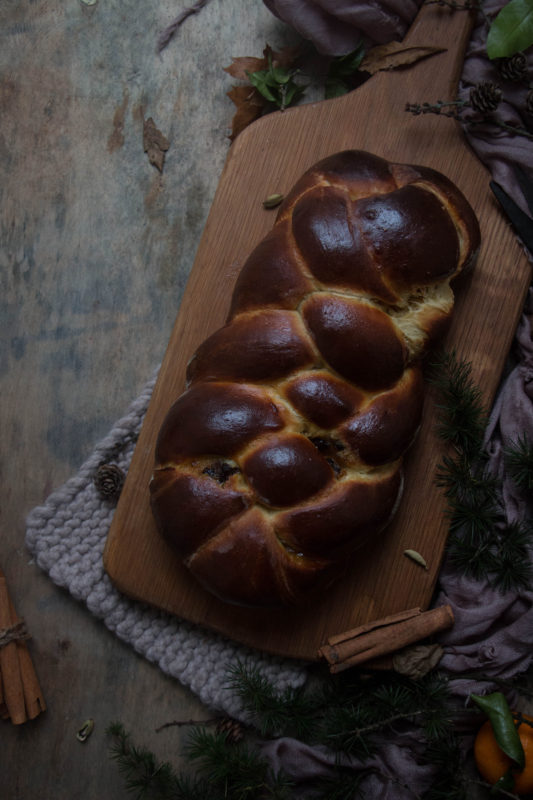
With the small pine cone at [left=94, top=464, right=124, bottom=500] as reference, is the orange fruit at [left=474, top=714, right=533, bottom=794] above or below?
below

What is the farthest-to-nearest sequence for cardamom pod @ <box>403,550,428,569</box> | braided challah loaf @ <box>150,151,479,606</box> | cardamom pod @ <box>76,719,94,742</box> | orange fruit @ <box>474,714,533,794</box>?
cardamom pod @ <box>76,719,94,742</box> < cardamom pod @ <box>403,550,428,569</box> < orange fruit @ <box>474,714,533,794</box> < braided challah loaf @ <box>150,151,479,606</box>

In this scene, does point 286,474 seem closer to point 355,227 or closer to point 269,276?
point 269,276

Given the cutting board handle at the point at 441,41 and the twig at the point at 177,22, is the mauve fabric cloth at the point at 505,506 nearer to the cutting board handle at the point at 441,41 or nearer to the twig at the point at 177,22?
the cutting board handle at the point at 441,41

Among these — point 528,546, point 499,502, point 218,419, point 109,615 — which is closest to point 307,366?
point 218,419

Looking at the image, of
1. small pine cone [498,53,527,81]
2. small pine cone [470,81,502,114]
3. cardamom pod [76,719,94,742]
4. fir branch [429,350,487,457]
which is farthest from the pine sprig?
cardamom pod [76,719,94,742]

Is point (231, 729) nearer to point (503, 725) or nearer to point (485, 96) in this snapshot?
point (503, 725)

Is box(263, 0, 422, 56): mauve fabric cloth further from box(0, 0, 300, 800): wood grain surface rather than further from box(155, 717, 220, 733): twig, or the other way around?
box(155, 717, 220, 733): twig

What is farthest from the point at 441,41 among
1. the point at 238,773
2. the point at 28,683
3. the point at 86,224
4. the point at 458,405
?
the point at 28,683
